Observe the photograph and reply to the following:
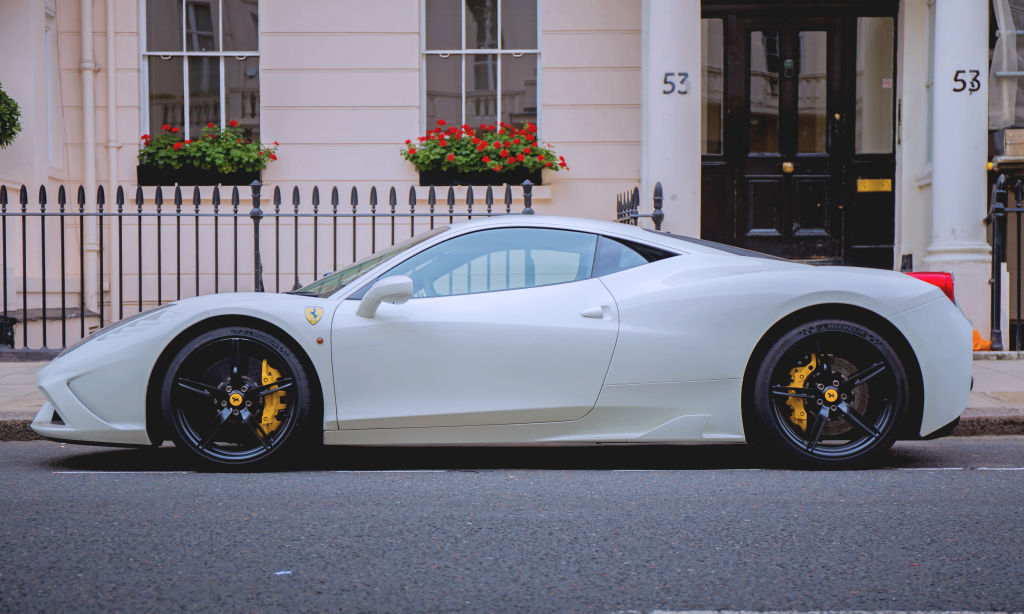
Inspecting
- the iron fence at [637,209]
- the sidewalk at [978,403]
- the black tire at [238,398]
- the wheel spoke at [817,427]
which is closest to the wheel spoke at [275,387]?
the black tire at [238,398]

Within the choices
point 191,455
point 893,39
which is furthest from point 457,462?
Result: point 893,39

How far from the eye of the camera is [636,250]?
17.7 feet

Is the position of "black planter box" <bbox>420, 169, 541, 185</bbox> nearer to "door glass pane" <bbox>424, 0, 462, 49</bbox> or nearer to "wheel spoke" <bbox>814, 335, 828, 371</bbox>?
"door glass pane" <bbox>424, 0, 462, 49</bbox>

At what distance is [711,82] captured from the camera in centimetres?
1151

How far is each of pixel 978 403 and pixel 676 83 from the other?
4.47 m

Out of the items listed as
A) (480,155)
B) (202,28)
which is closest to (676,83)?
(480,155)

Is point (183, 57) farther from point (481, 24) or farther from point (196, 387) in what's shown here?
point (196, 387)

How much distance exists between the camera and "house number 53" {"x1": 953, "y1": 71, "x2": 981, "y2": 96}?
10016 mm

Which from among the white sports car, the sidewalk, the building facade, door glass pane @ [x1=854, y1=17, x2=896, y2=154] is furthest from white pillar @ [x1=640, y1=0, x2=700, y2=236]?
the white sports car

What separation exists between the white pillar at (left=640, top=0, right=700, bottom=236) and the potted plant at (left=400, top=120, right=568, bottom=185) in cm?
162

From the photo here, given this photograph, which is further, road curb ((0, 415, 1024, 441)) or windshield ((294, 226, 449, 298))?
road curb ((0, 415, 1024, 441))

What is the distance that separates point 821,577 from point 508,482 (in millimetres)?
1874

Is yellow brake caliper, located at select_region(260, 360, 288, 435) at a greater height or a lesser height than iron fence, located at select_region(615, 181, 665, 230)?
lesser

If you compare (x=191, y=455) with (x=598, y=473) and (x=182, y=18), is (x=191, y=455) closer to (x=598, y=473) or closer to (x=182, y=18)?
(x=598, y=473)
